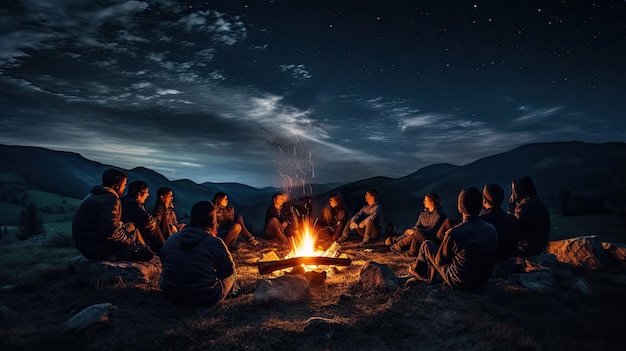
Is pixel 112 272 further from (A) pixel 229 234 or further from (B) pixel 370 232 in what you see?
(B) pixel 370 232

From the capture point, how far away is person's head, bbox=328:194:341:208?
1353cm

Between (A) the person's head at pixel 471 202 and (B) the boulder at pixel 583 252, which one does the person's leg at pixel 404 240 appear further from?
(A) the person's head at pixel 471 202

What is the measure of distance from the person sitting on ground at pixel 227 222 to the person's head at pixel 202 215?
5.18 meters

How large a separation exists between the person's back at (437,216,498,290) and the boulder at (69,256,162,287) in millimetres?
6208

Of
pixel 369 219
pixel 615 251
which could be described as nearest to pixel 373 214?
pixel 369 219

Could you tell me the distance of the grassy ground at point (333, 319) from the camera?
13.9ft

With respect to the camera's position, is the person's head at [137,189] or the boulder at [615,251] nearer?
the person's head at [137,189]

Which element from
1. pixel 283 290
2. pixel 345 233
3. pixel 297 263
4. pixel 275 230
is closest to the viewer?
pixel 283 290

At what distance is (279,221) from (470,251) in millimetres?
8628

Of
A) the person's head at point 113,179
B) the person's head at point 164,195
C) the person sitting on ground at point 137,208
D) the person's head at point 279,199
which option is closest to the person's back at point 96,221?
the person's head at point 113,179

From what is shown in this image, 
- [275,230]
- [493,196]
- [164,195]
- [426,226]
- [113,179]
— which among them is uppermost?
[113,179]

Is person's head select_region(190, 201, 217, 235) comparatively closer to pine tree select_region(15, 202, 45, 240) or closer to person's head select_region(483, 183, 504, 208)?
person's head select_region(483, 183, 504, 208)

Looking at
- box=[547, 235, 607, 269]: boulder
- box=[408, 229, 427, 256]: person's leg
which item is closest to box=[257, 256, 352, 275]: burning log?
box=[408, 229, 427, 256]: person's leg

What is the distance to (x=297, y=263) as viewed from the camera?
26.9ft
